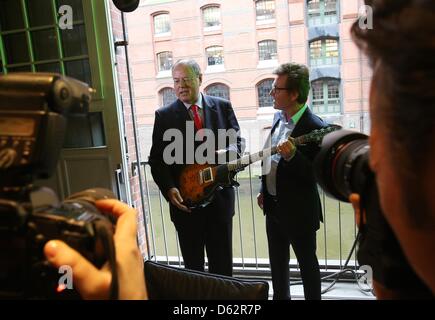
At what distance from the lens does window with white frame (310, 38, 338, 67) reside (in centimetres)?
357

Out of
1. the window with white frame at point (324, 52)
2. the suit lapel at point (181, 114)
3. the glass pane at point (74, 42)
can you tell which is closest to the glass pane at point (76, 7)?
the glass pane at point (74, 42)

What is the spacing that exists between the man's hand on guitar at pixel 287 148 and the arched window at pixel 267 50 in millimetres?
2981

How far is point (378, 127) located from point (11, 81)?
50 cm

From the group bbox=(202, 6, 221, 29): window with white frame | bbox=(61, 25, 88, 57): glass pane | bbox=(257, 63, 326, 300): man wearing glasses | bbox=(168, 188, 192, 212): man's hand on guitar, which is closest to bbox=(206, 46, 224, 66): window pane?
bbox=(202, 6, 221, 29): window with white frame

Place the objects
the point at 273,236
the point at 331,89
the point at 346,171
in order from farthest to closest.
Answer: the point at 331,89
the point at 273,236
the point at 346,171

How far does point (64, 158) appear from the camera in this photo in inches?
88.9

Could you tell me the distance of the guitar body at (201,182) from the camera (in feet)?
6.02

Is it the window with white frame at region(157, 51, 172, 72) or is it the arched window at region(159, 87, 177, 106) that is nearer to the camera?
the arched window at region(159, 87, 177, 106)

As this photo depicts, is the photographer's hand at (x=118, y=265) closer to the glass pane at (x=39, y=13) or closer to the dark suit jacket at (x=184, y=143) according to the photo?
the dark suit jacket at (x=184, y=143)

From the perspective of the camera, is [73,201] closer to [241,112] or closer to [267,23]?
[241,112]

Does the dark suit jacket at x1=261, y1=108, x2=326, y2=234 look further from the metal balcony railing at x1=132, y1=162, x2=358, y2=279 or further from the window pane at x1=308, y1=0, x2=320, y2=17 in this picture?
the window pane at x1=308, y1=0, x2=320, y2=17

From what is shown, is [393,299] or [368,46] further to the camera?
[393,299]

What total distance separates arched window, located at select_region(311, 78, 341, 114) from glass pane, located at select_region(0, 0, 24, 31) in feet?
8.71

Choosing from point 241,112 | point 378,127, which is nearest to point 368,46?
point 378,127
